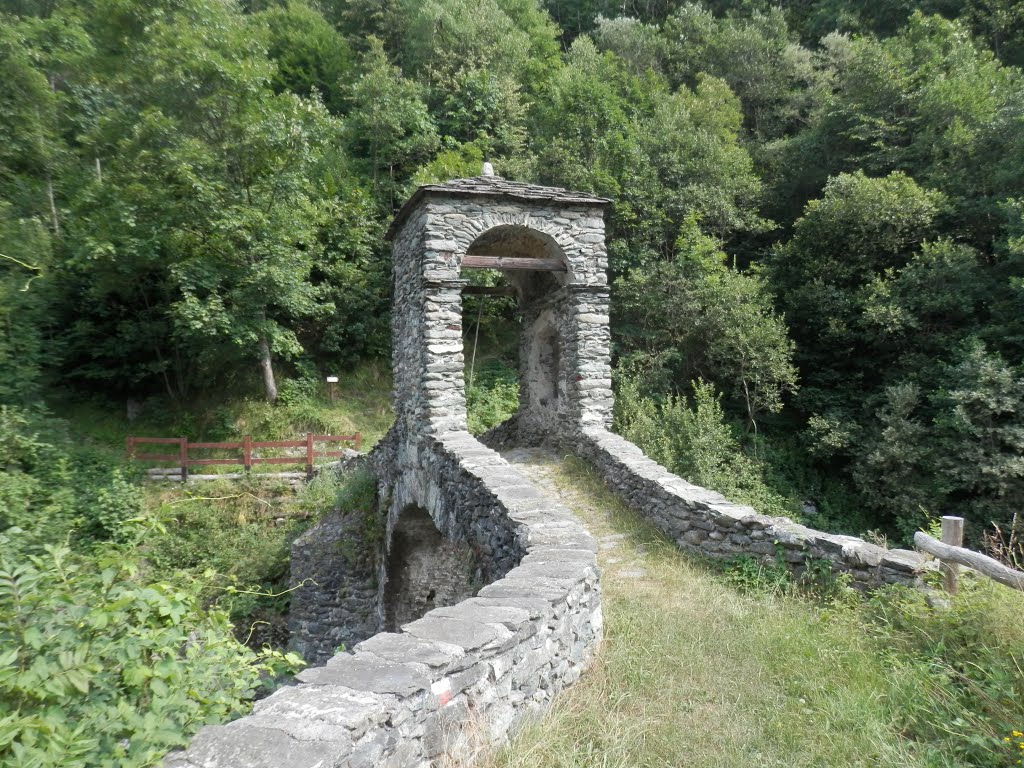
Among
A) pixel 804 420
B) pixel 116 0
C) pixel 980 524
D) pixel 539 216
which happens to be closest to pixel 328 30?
pixel 116 0

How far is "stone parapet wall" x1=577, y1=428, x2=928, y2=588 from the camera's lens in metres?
4.39

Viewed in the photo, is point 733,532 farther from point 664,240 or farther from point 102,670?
point 664,240

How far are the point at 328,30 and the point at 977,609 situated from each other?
27.3 meters

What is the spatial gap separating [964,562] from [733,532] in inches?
71.6

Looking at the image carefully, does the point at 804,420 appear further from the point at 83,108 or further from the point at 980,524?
the point at 83,108

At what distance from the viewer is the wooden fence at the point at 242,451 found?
540 inches

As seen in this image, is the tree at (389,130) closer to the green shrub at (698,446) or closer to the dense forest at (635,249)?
the dense forest at (635,249)

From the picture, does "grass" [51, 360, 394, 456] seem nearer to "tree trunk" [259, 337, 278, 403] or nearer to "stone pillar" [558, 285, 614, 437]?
"tree trunk" [259, 337, 278, 403]

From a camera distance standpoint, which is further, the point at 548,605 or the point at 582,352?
the point at 582,352

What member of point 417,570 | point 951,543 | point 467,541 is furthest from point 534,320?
point 951,543

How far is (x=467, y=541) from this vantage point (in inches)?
232

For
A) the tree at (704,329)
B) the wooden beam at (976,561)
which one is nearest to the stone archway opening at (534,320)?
the tree at (704,329)

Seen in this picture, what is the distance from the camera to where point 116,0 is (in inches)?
575

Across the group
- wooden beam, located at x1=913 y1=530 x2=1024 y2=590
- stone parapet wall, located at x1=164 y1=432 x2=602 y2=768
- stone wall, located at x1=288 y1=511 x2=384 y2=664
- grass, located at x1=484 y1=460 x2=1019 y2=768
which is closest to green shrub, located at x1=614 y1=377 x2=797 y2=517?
stone wall, located at x1=288 y1=511 x2=384 y2=664
